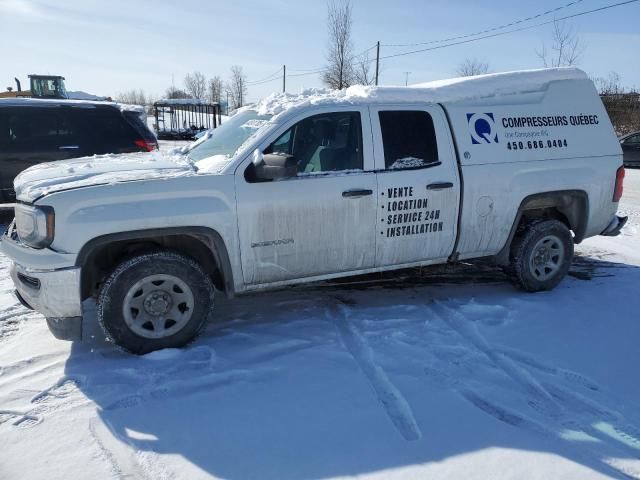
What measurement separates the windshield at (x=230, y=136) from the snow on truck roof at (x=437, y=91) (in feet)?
0.42

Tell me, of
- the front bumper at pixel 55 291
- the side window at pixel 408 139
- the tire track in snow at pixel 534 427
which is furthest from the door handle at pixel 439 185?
the front bumper at pixel 55 291

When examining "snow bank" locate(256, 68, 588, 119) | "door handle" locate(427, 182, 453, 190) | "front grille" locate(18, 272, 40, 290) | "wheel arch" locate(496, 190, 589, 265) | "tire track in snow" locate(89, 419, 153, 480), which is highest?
"snow bank" locate(256, 68, 588, 119)

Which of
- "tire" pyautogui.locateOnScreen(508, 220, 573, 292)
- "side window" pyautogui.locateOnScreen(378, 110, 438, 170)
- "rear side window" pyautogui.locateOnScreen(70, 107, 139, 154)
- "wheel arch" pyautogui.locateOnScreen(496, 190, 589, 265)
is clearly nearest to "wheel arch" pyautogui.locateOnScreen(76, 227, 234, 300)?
"side window" pyautogui.locateOnScreen(378, 110, 438, 170)

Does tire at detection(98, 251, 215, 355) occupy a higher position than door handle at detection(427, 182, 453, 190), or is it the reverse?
door handle at detection(427, 182, 453, 190)

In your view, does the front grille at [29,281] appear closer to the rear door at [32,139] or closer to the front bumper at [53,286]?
the front bumper at [53,286]

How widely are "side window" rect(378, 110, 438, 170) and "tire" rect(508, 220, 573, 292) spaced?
1363 millimetres

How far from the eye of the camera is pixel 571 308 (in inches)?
189

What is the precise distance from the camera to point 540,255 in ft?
17.2

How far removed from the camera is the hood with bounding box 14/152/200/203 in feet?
11.9

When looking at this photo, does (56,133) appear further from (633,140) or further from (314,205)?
A: (633,140)

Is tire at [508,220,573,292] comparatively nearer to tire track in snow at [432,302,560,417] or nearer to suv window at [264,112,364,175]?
tire track in snow at [432,302,560,417]

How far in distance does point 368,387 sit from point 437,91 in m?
2.87

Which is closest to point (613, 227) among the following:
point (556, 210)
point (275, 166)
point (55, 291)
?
point (556, 210)

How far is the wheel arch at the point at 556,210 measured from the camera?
5.05 meters
